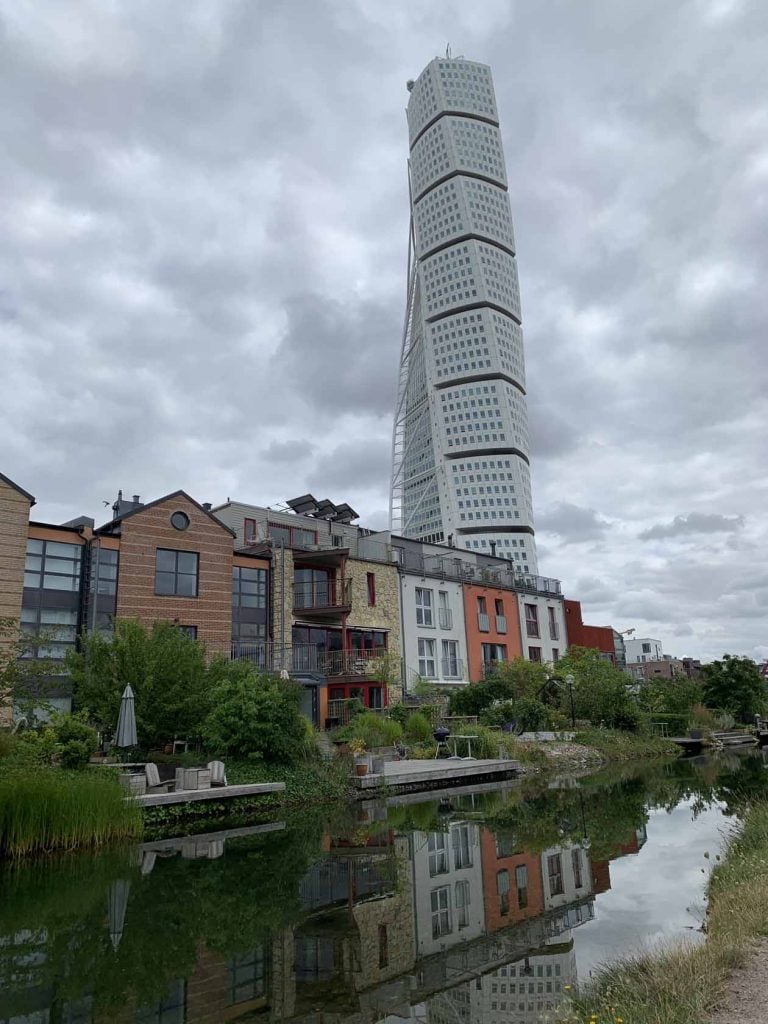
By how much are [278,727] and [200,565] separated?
415 inches

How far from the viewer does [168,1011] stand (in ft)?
20.9

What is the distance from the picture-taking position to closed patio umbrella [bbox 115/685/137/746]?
1623 cm

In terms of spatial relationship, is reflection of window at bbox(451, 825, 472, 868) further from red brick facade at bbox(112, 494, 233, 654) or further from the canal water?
red brick facade at bbox(112, 494, 233, 654)

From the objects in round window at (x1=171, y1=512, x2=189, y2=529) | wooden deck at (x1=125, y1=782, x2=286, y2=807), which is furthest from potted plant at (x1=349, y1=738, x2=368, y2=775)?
round window at (x1=171, y1=512, x2=189, y2=529)

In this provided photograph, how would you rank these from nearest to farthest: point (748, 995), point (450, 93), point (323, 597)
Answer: point (748, 995) → point (323, 597) → point (450, 93)

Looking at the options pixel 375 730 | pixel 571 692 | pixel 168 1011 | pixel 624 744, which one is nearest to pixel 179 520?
pixel 375 730

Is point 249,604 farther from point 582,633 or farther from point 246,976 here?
point 582,633

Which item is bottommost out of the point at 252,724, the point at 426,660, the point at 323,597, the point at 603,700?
the point at 252,724

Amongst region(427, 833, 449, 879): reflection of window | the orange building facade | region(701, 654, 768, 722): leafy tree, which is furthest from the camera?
region(701, 654, 768, 722): leafy tree

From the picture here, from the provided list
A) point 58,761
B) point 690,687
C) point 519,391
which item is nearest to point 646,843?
point 58,761

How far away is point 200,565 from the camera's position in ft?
90.6

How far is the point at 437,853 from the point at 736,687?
112ft

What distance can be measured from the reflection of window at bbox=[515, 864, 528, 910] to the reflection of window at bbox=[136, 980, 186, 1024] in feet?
14.7

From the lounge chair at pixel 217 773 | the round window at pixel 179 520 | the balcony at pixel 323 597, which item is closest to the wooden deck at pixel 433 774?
the lounge chair at pixel 217 773
